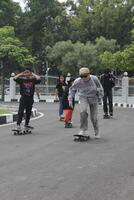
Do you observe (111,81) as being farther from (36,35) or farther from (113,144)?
(36,35)

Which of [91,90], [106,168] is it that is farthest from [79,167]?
[91,90]

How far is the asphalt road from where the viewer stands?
22.6ft

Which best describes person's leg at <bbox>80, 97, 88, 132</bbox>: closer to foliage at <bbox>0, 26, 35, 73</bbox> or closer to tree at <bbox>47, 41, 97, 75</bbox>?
foliage at <bbox>0, 26, 35, 73</bbox>

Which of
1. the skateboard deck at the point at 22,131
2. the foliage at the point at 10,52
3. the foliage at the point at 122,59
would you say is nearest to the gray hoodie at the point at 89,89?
the skateboard deck at the point at 22,131

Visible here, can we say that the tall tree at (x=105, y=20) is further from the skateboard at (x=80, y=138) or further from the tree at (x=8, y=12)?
the skateboard at (x=80, y=138)

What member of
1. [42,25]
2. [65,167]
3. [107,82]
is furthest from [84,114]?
[42,25]

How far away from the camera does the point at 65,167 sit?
870 centimetres

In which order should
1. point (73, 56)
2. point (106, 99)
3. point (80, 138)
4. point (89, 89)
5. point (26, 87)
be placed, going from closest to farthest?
point (80, 138)
point (89, 89)
point (26, 87)
point (106, 99)
point (73, 56)

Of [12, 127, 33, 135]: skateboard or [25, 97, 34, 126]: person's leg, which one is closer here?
[12, 127, 33, 135]: skateboard

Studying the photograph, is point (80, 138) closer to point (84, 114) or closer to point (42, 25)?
point (84, 114)

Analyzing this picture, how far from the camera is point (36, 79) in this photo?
14375 millimetres

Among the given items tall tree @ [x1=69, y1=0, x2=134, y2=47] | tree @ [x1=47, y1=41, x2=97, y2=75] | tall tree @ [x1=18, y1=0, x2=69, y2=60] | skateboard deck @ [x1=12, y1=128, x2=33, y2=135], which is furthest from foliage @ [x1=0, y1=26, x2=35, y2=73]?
skateboard deck @ [x1=12, y1=128, x2=33, y2=135]

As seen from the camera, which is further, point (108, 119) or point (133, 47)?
point (133, 47)

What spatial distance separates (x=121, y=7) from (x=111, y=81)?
41.4 meters
